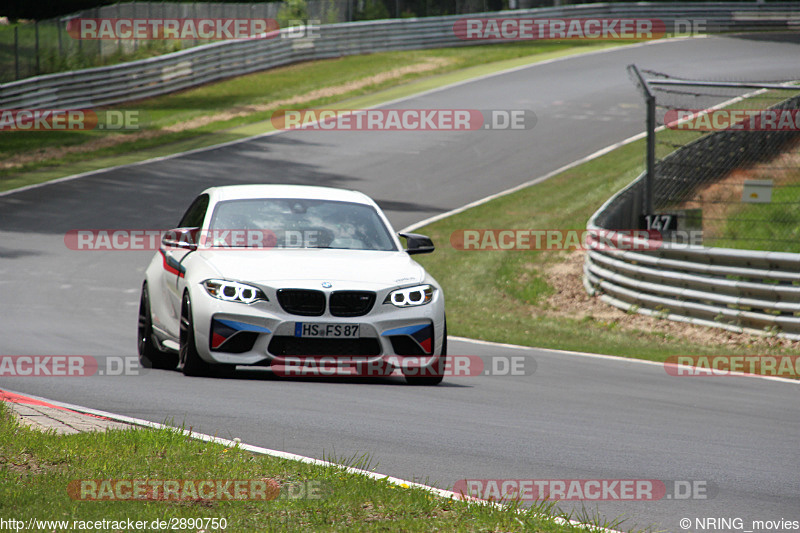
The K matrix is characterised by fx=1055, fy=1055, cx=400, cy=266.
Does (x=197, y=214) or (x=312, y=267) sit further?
(x=197, y=214)

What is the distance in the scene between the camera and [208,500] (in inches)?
188

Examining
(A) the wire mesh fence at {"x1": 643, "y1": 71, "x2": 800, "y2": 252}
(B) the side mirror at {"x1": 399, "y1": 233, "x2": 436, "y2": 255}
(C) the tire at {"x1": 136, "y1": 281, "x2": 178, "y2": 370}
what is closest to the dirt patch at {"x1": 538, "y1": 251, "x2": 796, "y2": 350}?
(A) the wire mesh fence at {"x1": 643, "y1": 71, "x2": 800, "y2": 252}

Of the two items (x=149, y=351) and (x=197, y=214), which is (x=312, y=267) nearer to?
(x=197, y=214)

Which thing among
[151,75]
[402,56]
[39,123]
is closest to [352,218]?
[39,123]

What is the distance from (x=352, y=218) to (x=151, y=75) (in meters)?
26.1

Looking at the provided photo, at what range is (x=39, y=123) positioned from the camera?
29.7m

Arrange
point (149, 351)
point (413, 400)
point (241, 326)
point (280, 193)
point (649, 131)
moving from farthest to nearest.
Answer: point (649, 131)
point (149, 351)
point (280, 193)
point (413, 400)
point (241, 326)

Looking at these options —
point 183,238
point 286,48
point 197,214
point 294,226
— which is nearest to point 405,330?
point 294,226

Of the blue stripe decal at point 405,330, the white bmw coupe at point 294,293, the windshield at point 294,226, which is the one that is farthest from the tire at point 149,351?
the blue stripe decal at point 405,330

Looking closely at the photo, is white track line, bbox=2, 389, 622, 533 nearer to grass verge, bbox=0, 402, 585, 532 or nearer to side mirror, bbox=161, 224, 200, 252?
grass verge, bbox=0, 402, 585, 532

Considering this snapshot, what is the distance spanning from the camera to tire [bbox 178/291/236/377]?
27.9 feet

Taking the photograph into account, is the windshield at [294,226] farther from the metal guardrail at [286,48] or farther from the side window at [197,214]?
the metal guardrail at [286,48]

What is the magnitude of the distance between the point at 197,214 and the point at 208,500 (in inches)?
217

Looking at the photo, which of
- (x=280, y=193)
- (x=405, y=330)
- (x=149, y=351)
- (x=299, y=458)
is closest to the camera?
(x=299, y=458)
